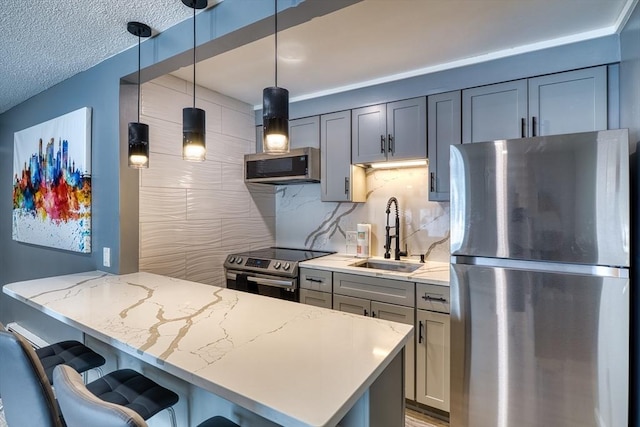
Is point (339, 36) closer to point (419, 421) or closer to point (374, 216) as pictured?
point (374, 216)

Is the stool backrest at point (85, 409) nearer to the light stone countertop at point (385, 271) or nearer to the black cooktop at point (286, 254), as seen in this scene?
the light stone countertop at point (385, 271)

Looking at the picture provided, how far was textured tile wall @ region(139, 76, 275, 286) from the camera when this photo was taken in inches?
90.5

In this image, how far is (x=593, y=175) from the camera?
57.3 inches

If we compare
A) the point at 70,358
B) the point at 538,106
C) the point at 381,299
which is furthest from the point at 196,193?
the point at 538,106

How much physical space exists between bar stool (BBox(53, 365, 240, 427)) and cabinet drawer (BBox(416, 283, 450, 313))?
171 centimetres

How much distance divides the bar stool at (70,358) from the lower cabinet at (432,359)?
5.91ft

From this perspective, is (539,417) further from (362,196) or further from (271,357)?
(362,196)

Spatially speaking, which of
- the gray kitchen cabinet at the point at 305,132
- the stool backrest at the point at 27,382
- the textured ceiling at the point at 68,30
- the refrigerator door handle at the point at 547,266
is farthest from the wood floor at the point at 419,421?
the textured ceiling at the point at 68,30

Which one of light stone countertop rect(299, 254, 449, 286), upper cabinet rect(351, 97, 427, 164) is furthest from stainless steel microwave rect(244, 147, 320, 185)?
light stone countertop rect(299, 254, 449, 286)

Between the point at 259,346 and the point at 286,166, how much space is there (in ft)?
6.73

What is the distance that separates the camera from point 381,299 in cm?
220

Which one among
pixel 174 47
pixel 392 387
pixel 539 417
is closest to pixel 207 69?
pixel 174 47

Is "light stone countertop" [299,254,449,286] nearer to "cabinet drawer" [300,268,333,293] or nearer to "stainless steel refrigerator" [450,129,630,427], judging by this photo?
"cabinet drawer" [300,268,333,293]

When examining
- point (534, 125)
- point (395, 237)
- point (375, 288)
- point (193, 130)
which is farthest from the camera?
point (395, 237)
